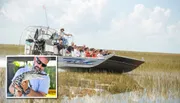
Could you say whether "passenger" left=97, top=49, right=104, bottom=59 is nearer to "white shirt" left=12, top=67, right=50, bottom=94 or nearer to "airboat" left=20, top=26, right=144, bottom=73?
"airboat" left=20, top=26, right=144, bottom=73

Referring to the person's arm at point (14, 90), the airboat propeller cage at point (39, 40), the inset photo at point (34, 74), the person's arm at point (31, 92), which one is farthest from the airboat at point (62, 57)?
the person's arm at point (31, 92)

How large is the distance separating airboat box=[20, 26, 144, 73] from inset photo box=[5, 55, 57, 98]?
0.12 m

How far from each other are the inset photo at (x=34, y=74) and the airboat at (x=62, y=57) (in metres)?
0.12

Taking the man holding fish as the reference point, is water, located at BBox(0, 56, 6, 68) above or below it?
above

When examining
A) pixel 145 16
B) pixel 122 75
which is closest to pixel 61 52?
pixel 122 75

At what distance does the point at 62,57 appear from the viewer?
13.5 ft

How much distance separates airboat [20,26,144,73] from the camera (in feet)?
13.5

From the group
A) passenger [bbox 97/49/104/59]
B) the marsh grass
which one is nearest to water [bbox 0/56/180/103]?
the marsh grass

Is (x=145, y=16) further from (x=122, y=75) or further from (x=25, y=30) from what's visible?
(x=25, y=30)

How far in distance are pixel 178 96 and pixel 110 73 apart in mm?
819

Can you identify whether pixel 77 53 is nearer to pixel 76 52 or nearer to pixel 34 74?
pixel 76 52

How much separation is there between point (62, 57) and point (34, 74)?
375 millimetres

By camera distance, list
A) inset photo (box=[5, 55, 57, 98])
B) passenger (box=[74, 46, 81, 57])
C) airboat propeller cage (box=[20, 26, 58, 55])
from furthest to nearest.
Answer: passenger (box=[74, 46, 81, 57]), airboat propeller cage (box=[20, 26, 58, 55]), inset photo (box=[5, 55, 57, 98])

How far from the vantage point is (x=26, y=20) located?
4109 mm
